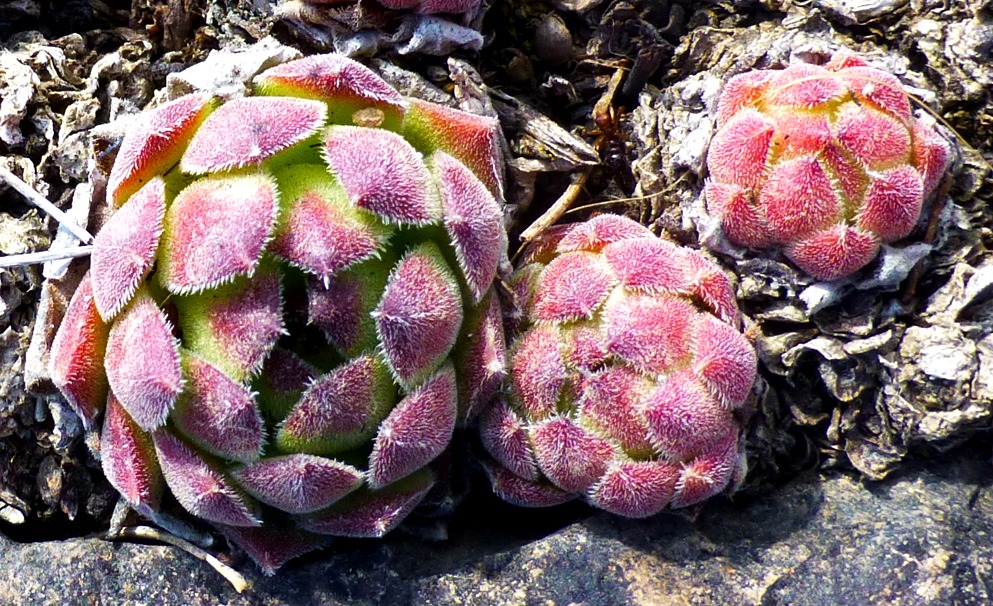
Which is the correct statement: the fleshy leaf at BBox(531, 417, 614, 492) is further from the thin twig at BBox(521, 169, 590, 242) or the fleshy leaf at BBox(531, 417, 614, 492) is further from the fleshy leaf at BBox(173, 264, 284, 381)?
the fleshy leaf at BBox(173, 264, 284, 381)

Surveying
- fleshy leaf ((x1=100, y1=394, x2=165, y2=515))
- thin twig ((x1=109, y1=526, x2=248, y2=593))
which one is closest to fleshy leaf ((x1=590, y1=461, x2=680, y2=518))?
thin twig ((x1=109, y1=526, x2=248, y2=593))

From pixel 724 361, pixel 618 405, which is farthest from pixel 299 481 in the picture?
pixel 724 361

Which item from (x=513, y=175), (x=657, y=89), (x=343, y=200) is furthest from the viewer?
(x=657, y=89)

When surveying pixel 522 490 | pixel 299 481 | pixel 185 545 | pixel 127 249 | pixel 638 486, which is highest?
pixel 127 249

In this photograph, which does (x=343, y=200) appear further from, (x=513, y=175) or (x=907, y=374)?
(x=907, y=374)

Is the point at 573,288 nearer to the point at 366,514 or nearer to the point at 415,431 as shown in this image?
the point at 415,431

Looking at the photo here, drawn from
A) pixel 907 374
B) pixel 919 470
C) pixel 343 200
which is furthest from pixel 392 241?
pixel 919 470

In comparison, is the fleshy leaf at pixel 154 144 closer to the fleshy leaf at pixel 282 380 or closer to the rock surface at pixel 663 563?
the fleshy leaf at pixel 282 380
